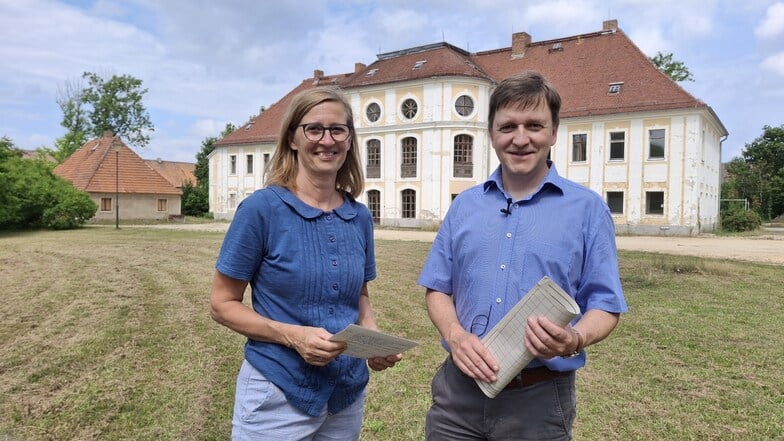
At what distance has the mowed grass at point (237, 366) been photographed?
13.4ft

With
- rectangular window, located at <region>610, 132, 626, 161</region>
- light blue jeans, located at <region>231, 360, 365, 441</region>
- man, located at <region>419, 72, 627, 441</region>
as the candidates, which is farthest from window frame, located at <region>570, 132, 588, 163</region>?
light blue jeans, located at <region>231, 360, 365, 441</region>

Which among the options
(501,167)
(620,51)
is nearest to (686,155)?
(620,51)

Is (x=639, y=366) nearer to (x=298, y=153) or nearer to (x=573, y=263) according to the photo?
(x=573, y=263)

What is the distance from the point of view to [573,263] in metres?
2.08

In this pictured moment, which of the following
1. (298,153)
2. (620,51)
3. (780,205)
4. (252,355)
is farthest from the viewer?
(780,205)

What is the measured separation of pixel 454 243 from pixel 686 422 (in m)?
3.04

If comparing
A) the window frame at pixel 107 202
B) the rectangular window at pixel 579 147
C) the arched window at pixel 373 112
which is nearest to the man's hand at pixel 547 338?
the rectangular window at pixel 579 147

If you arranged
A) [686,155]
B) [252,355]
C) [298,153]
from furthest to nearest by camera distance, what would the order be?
[686,155] < [298,153] < [252,355]

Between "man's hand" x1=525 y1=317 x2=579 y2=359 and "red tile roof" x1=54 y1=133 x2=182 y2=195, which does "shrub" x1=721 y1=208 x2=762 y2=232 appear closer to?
"man's hand" x1=525 y1=317 x2=579 y2=359

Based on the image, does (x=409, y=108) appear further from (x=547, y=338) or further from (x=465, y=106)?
(x=547, y=338)

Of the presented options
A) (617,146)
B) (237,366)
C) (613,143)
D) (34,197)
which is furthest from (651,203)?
(34,197)

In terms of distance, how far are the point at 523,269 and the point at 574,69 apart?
3678 centimetres

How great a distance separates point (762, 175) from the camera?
181 feet

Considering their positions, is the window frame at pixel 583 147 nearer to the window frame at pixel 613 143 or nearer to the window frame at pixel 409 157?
the window frame at pixel 613 143
